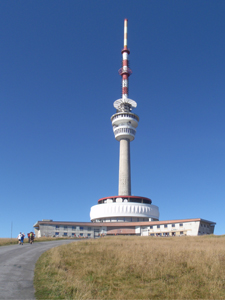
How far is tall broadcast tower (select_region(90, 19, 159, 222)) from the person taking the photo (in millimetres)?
89188

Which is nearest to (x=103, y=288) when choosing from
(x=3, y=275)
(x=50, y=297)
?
(x=50, y=297)

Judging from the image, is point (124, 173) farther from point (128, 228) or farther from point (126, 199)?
point (128, 228)

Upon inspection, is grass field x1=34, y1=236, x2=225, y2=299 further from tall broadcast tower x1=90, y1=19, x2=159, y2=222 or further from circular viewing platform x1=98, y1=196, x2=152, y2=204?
circular viewing platform x1=98, y1=196, x2=152, y2=204

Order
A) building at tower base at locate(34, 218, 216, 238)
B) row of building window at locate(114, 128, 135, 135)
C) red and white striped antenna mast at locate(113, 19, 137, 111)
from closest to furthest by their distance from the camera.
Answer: building at tower base at locate(34, 218, 216, 238) → row of building window at locate(114, 128, 135, 135) → red and white striped antenna mast at locate(113, 19, 137, 111)

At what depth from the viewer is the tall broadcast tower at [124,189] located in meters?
89.2

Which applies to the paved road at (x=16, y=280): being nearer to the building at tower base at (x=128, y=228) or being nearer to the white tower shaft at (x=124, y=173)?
the building at tower base at (x=128, y=228)

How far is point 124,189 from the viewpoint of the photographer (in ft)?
308

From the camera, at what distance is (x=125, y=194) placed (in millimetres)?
92938

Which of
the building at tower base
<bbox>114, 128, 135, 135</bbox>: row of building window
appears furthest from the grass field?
<bbox>114, 128, 135, 135</bbox>: row of building window

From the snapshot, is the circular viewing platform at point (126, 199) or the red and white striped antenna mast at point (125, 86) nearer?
the circular viewing platform at point (126, 199)

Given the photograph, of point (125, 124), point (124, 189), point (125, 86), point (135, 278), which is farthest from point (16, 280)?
point (125, 86)

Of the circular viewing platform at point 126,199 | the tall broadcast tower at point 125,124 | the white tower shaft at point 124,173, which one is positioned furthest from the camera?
the tall broadcast tower at point 125,124

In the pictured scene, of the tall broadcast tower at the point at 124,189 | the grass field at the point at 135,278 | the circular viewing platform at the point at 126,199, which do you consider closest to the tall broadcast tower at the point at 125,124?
the tall broadcast tower at the point at 124,189

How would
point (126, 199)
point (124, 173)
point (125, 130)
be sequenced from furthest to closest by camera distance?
point (125, 130)
point (124, 173)
point (126, 199)
